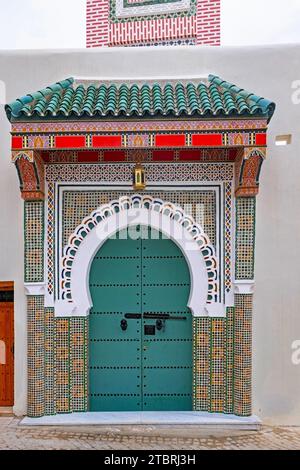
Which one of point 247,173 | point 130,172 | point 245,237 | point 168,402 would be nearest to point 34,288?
point 130,172

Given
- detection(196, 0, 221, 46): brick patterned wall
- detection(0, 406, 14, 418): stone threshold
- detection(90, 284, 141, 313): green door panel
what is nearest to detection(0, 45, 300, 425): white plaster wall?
detection(0, 406, 14, 418): stone threshold

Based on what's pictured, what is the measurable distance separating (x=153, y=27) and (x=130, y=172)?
3139 mm

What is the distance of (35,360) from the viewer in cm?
473

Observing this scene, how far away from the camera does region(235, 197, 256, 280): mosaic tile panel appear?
4793 mm

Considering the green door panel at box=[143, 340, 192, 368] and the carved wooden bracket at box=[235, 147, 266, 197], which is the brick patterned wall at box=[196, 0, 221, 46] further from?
the green door panel at box=[143, 340, 192, 368]

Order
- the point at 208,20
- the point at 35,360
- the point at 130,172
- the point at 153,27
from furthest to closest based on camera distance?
the point at 153,27, the point at 208,20, the point at 130,172, the point at 35,360

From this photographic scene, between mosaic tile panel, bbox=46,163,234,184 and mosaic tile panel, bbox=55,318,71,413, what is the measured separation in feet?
5.33

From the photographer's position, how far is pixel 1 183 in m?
5.08

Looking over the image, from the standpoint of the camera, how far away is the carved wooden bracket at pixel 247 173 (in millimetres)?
4389

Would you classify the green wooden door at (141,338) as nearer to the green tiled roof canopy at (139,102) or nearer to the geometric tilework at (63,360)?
the geometric tilework at (63,360)

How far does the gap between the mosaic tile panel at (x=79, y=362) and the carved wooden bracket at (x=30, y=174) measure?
1.45 m

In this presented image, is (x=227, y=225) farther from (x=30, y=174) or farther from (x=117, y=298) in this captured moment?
(x=30, y=174)

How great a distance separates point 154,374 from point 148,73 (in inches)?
139
